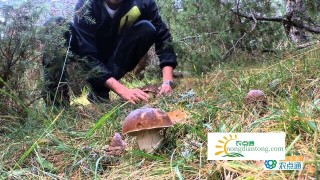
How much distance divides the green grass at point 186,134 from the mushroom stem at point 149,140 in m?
0.03

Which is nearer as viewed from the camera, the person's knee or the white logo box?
the white logo box

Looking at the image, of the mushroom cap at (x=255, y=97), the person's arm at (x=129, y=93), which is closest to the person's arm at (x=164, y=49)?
the person's arm at (x=129, y=93)

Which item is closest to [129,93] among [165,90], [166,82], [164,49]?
[165,90]

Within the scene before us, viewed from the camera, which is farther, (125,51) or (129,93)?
(125,51)

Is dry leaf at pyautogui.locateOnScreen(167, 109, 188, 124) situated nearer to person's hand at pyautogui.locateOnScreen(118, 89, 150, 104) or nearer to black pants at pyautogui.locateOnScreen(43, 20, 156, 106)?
person's hand at pyautogui.locateOnScreen(118, 89, 150, 104)

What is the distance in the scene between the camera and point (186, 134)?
1.51 m

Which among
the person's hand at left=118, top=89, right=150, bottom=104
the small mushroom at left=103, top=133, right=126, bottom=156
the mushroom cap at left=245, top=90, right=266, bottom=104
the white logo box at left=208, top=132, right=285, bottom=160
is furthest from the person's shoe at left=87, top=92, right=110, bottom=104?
the white logo box at left=208, top=132, right=285, bottom=160

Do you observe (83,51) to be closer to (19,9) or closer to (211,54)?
(19,9)

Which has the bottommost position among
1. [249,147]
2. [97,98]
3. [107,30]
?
[97,98]

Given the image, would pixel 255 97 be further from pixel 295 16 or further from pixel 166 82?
pixel 295 16

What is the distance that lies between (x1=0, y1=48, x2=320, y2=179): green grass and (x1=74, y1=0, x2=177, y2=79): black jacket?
60 cm

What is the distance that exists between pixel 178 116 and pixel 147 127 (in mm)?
331

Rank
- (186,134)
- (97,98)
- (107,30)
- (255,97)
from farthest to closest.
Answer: (107,30), (97,98), (255,97), (186,134)

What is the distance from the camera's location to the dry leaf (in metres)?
1.61
